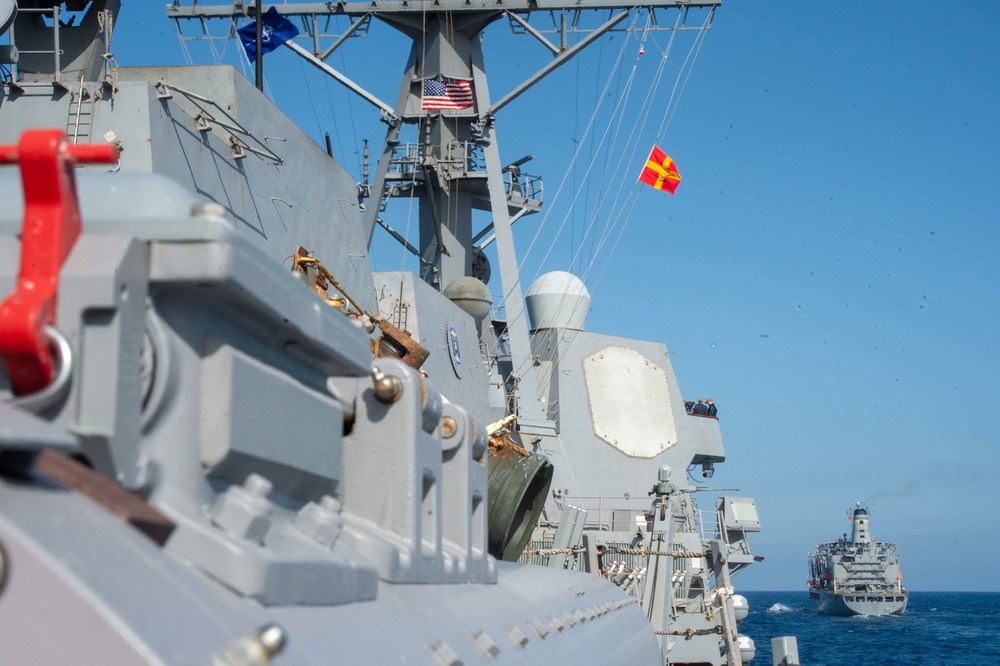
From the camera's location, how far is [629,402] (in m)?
23.4

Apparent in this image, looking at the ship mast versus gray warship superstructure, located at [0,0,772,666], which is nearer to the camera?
gray warship superstructure, located at [0,0,772,666]

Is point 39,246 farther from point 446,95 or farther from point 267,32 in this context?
point 446,95

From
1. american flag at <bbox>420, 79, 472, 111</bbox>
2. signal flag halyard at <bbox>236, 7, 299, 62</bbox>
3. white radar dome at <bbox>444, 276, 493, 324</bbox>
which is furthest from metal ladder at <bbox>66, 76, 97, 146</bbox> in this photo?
american flag at <bbox>420, 79, 472, 111</bbox>

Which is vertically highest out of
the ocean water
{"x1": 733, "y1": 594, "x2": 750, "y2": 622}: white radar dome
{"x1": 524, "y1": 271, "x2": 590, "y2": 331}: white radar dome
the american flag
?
the american flag

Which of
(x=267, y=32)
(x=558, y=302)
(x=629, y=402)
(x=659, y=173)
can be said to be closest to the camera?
(x=267, y=32)

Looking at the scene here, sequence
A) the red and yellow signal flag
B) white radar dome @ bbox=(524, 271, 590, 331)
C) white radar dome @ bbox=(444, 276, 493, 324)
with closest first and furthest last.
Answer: white radar dome @ bbox=(444, 276, 493, 324)
the red and yellow signal flag
white radar dome @ bbox=(524, 271, 590, 331)

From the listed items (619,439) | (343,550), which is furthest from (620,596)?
(619,439)

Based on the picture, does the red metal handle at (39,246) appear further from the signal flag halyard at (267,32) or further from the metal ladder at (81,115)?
the signal flag halyard at (267,32)

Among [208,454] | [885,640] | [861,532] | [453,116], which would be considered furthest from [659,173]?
[861,532]

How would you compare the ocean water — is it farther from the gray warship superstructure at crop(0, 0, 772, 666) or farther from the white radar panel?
the gray warship superstructure at crop(0, 0, 772, 666)

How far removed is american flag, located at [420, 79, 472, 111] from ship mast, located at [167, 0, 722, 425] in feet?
0.37

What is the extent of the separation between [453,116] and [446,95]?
59 centimetres

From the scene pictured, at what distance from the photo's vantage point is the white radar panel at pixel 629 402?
23000mm

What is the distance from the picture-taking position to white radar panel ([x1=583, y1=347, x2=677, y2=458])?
75.5 feet
